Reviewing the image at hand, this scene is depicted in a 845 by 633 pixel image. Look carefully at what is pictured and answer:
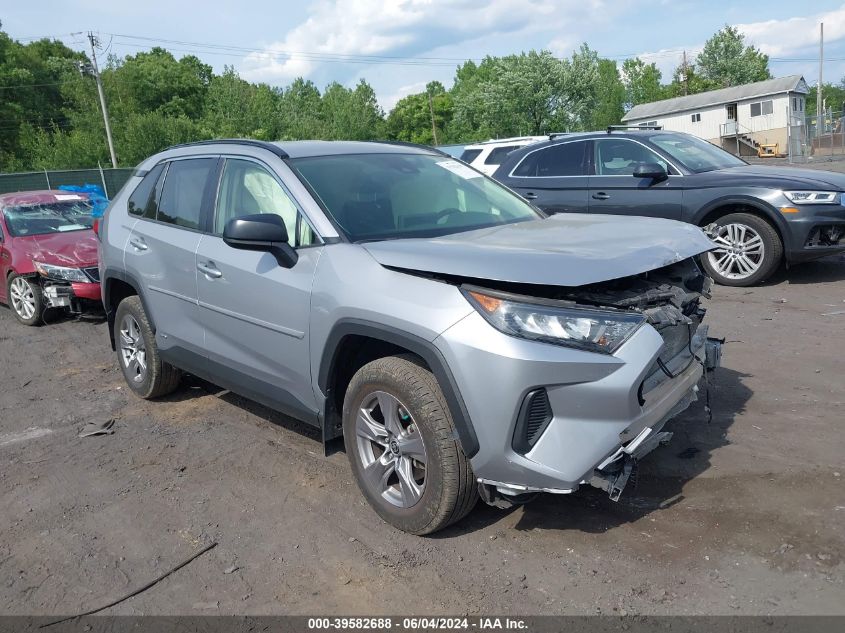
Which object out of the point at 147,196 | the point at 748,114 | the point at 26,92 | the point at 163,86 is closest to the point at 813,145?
the point at 748,114

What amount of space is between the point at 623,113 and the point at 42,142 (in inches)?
2219

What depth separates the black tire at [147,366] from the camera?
541 cm

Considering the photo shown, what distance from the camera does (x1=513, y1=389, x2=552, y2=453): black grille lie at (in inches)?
116

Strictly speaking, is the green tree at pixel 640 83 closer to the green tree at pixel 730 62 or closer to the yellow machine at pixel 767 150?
A: the green tree at pixel 730 62

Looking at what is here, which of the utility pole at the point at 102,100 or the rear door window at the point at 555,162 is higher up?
the utility pole at the point at 102,100

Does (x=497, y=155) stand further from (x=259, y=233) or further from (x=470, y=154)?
(x=259, y=233)

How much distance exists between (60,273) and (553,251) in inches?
286

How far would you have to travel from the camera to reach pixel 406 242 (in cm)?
360

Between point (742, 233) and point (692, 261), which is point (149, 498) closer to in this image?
point (692, 261)

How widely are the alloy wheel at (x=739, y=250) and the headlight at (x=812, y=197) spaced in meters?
0.50

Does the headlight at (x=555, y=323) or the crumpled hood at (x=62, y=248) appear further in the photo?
the crumpled hood at (x=62, y=248)

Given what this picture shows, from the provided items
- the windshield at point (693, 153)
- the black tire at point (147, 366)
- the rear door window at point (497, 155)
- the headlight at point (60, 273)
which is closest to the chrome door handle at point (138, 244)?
the black tire at point (147, 366)

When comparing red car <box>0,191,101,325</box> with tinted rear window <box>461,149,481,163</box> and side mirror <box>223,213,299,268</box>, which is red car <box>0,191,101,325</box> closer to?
side mirror <box>223,213,299,268</box>

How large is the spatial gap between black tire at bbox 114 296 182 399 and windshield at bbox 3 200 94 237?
4598mm
